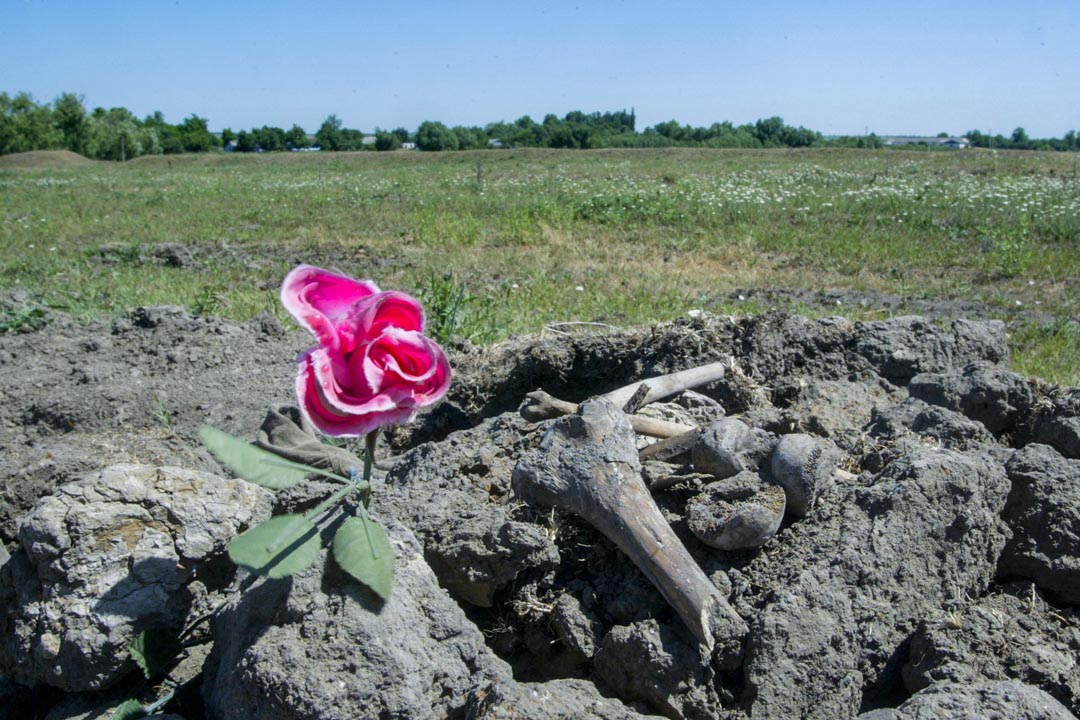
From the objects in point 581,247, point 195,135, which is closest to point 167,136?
point 195,135

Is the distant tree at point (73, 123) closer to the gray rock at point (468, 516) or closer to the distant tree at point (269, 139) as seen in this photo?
the distant tree at point (269, 139)

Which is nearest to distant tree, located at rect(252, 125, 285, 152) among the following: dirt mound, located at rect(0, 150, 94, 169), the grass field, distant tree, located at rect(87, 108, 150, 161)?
distant tree, located at rect(87, 108, 150, 161)

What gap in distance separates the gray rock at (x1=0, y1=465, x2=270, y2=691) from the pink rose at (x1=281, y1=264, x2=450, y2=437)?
0.75 meters

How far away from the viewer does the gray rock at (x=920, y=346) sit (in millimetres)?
3678

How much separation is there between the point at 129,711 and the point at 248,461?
671 mm

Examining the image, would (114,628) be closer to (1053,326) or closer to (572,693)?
(572,693)

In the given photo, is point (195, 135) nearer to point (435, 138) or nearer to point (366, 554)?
point (435, 138)

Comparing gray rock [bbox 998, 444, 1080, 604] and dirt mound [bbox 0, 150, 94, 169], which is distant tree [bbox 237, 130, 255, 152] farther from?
gray rock [bbox 998, 444, 1080, 604]

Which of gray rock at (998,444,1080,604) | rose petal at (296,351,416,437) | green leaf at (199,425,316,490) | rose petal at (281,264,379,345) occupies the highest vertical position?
rose petal at (281,264,379,345)

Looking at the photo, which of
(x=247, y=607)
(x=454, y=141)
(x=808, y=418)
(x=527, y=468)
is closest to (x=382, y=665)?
(x=247, y=607)

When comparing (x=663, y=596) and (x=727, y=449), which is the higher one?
(x=727, y=449)

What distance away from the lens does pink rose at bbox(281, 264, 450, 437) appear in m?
1.75

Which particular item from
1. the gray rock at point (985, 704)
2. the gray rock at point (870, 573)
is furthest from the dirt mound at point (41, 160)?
the gray rock at point (985, 704)

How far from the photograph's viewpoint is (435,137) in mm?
61844
